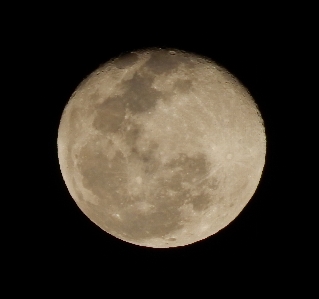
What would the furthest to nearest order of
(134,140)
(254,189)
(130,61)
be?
1. (254,189)
2. (130,61)
3. (134,140)

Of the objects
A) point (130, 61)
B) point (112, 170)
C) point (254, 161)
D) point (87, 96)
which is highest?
point (130, 61)

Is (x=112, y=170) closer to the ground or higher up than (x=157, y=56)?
closer to the ground

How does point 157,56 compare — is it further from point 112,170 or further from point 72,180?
point 72,180

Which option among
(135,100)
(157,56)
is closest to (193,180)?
(135,100)

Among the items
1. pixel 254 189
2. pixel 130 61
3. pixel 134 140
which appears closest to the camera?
pixel 134 140

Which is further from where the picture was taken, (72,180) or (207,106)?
(72,180)

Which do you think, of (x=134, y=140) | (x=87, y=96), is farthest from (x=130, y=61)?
(x=134, y=140)

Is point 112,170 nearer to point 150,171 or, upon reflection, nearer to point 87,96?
point 150,171
